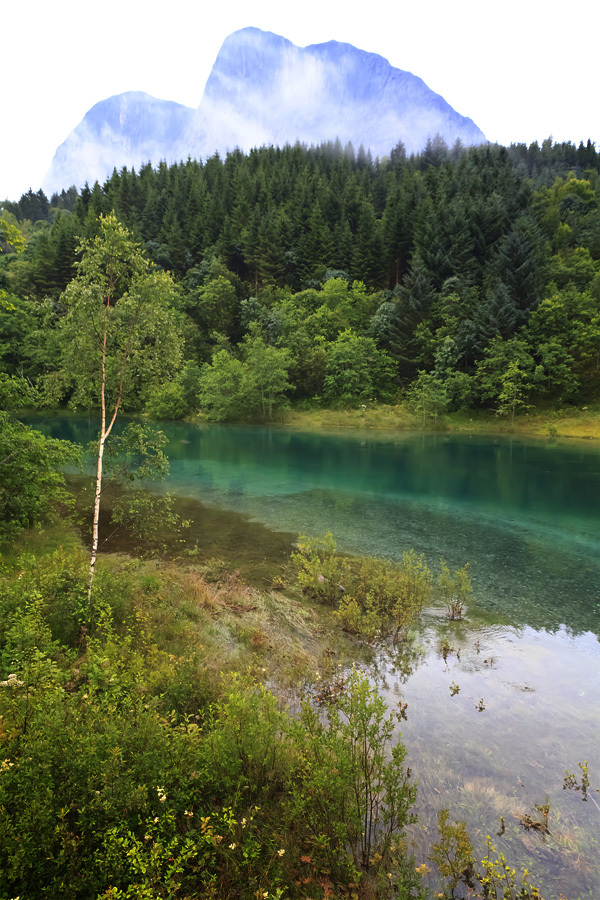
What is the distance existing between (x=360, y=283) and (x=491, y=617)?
78.0 metres

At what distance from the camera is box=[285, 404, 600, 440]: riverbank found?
54.4 m

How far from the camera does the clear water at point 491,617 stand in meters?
6.34

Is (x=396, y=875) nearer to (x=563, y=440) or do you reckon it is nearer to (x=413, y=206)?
(x=563, y=440)

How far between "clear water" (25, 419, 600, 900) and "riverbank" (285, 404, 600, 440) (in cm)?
1773

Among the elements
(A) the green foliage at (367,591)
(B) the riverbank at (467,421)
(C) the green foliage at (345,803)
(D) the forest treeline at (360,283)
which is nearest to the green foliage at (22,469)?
(A) the green foliage at (367,591)

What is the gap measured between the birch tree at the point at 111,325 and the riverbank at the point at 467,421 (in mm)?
50112

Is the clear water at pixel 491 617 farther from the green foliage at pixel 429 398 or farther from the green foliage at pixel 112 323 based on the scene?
the green foliage at pixel 429 398

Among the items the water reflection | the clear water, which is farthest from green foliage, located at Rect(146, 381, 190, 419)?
the clear water

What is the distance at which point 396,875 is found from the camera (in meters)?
5.07

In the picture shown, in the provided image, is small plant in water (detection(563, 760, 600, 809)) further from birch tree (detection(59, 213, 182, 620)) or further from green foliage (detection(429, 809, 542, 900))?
birch tree (detection(59, 213, 182, 620))

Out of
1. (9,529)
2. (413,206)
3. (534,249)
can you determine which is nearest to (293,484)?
(9,529)

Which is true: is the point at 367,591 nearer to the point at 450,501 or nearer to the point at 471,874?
the point at 471,874

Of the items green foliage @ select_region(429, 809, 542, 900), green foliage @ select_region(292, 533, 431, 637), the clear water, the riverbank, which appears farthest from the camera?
the riverbank

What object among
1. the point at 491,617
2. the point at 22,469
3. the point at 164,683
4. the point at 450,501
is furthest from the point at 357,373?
the point at 164,683
